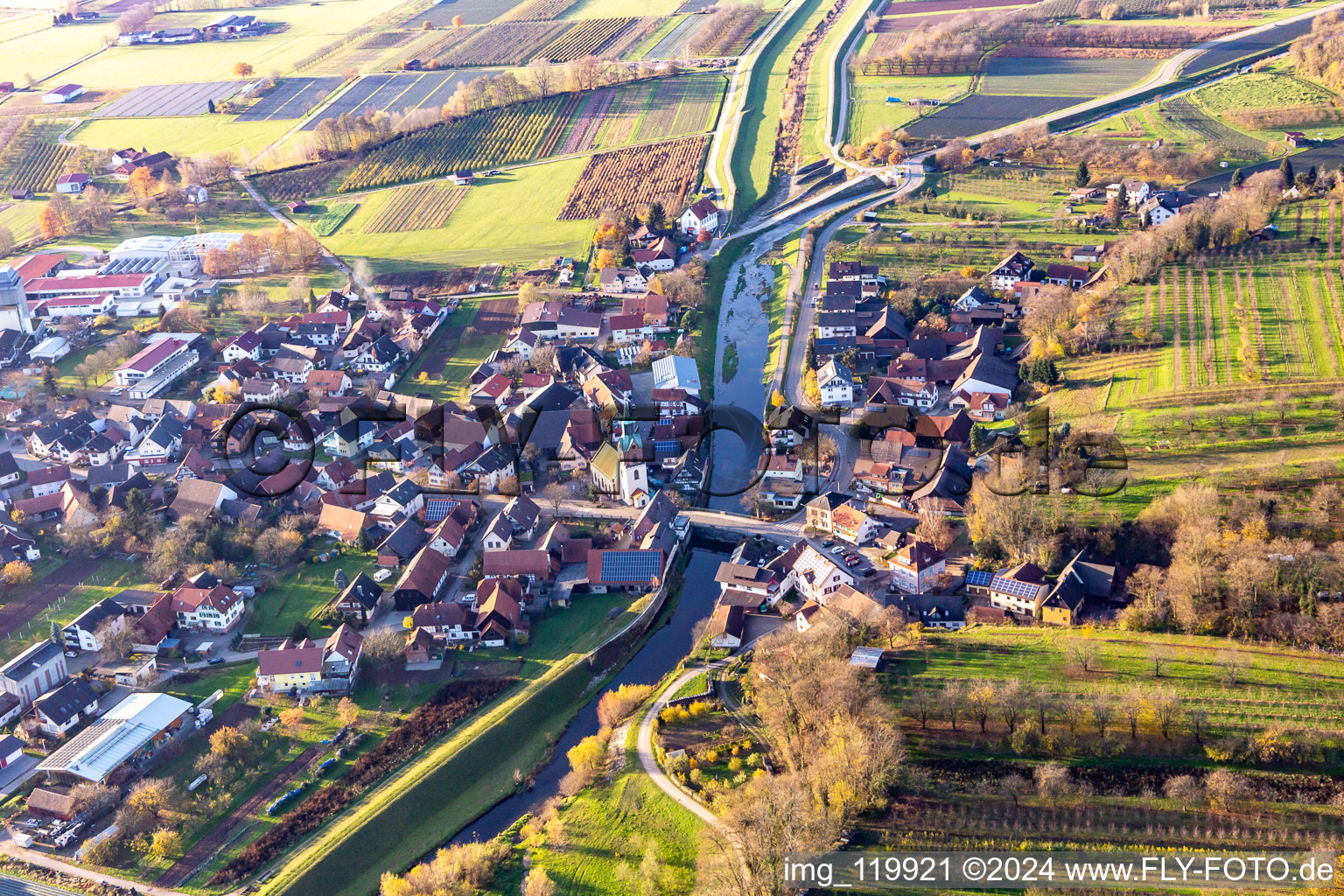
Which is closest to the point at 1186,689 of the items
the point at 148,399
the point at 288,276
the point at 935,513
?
the point at 935,513

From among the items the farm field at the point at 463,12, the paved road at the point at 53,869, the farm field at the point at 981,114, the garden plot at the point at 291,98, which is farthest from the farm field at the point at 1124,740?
the farm field at the point at 463,12

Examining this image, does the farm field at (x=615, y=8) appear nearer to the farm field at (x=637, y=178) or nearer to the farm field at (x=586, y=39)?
the farm field at (x=586, y=39)

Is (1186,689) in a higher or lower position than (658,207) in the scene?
A: lower

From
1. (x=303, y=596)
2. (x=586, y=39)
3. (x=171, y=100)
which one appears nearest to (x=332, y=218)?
(x=171, y=100)

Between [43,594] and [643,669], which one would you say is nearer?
[643,669]

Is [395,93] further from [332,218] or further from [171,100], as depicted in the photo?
[332,218]

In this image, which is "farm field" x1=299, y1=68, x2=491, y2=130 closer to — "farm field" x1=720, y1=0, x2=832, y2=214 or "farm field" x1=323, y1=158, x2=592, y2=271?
"farm field" x1=323, y1=158, x2=592, y2=271

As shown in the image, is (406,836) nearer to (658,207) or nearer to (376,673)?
(376,673)
